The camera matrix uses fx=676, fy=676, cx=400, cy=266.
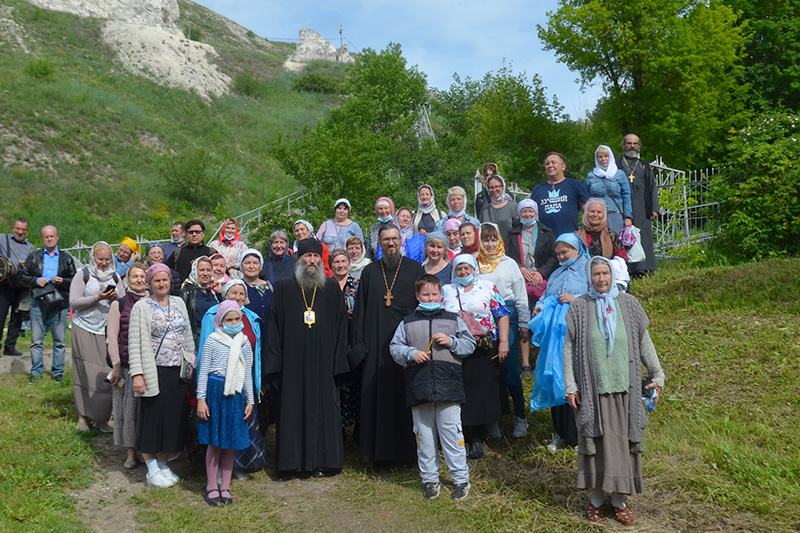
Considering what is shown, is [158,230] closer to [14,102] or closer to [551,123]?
[14,102]

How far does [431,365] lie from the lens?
5.12 meters

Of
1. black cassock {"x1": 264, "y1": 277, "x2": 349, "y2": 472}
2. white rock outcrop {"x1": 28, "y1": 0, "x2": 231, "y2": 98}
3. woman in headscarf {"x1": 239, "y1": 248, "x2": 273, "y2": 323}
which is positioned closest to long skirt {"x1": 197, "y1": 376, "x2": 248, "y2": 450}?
black cassock {"x1": 264, "y1": 277, "x2": 349, "y2": 472}

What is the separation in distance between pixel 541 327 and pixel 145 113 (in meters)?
30.3

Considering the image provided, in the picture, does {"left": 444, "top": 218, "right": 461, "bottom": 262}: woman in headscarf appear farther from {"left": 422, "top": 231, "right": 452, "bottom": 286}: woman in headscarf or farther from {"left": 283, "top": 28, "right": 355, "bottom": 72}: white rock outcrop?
{"left": 283, "top": 28, "right": 355, "bottom": 72}: white rock outcrop

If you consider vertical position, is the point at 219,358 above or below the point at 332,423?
above

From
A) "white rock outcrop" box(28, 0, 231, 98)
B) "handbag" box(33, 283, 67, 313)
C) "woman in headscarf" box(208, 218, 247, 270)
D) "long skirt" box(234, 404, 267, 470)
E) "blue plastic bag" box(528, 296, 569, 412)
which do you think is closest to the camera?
"blue plastic bag" box(528, 296, 569, 412)

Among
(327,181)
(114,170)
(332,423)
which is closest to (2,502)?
(332,423)

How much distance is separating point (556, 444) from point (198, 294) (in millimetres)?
3421

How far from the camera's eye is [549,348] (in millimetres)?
4883

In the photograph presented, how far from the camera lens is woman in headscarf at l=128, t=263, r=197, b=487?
548cm

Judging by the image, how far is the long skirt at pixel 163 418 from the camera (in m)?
5.56

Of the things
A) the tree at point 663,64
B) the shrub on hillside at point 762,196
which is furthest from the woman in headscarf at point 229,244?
the tree at point 663,64

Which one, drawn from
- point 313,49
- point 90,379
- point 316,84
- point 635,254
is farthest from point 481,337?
point 313,49

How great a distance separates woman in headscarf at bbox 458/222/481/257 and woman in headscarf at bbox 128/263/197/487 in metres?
2.52
